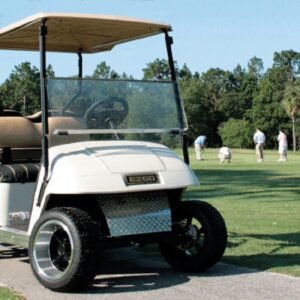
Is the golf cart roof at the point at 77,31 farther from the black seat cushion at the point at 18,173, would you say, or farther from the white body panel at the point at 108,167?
the black seat cushion at the point at 18,173

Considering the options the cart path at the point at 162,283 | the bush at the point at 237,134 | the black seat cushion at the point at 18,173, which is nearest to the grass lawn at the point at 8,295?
the cart path at the point at 162,283

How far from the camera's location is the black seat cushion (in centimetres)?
661

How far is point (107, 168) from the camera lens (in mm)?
5879

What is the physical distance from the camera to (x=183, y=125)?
6836 mm

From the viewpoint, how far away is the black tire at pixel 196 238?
6.40 metres

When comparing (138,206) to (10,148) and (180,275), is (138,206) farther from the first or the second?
(10,148)

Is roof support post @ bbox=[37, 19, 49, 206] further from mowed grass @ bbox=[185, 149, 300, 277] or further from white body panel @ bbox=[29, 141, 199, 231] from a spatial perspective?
mowed grass @ bbox=[185, 149, 300, 277]

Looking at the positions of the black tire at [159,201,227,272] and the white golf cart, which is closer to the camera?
the white golf cart

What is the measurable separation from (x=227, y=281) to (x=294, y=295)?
2.31ft

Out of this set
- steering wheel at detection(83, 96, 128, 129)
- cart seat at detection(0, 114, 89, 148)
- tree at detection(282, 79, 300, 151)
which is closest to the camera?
steering wheel at detection(83, 96, 128, 129)

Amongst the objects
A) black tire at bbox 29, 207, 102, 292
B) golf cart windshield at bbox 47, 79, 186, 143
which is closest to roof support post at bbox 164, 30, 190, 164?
golf cart windshield at bbox 47, 79, 186, 143

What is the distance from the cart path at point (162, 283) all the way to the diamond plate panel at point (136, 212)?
18.2 inches

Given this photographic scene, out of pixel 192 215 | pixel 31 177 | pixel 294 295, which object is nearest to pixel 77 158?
pixel 31 177

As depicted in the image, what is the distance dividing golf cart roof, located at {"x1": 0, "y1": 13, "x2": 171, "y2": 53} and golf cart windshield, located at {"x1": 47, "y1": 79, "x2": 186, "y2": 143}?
0.54m
